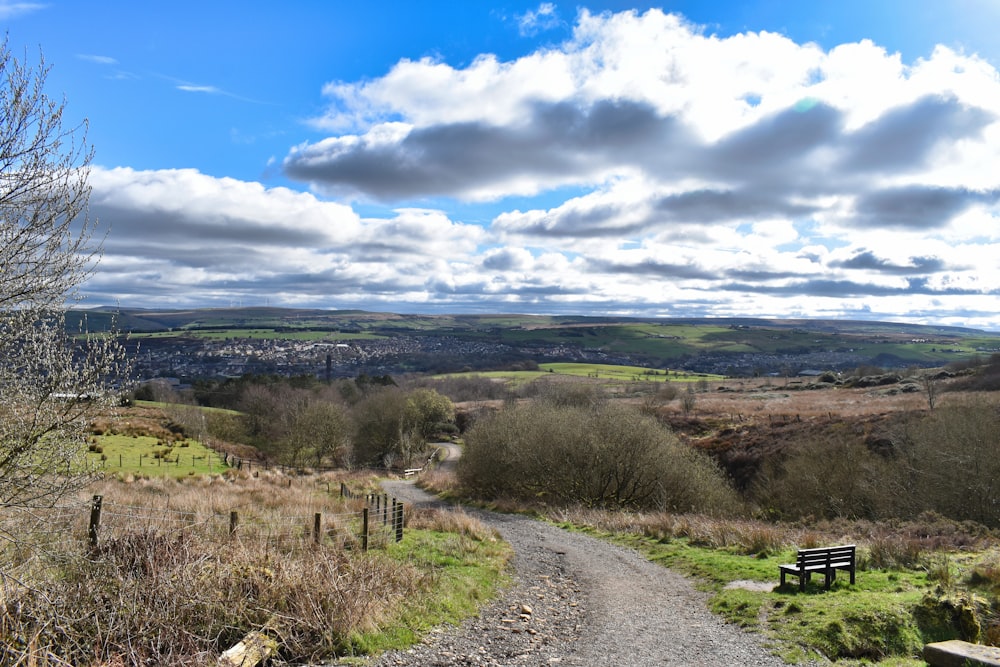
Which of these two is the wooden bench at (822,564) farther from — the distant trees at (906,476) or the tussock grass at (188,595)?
the distant trees at (906,476)

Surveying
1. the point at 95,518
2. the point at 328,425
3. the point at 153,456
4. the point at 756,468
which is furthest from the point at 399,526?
the point at 328,425

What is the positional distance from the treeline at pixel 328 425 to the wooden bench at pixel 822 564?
4784 centimetres

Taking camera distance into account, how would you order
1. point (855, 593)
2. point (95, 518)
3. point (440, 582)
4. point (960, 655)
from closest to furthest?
1. point (960, 655)
2. point (95, 518)
3. point (855, 593)
4. point (440, 582)

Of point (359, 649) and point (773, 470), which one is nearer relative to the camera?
point (359, 649)

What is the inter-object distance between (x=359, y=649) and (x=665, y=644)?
5.32m

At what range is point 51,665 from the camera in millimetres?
7426

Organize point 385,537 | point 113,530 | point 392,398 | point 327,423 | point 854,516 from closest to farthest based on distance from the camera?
point 113,530
point 385,537
point 854,516
point 327,423
point 392,398

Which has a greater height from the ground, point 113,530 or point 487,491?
point 113,530

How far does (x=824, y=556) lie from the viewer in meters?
13.6

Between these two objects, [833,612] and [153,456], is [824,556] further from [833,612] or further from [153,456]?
[153,456]

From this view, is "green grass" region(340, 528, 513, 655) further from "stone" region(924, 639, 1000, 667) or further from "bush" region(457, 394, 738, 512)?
"bush" region(457, 394, 738, 512)

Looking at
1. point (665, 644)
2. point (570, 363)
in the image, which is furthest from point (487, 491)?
point (570, 363)

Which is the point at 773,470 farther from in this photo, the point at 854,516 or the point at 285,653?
the point at 285,653

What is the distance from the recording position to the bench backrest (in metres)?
13.3
